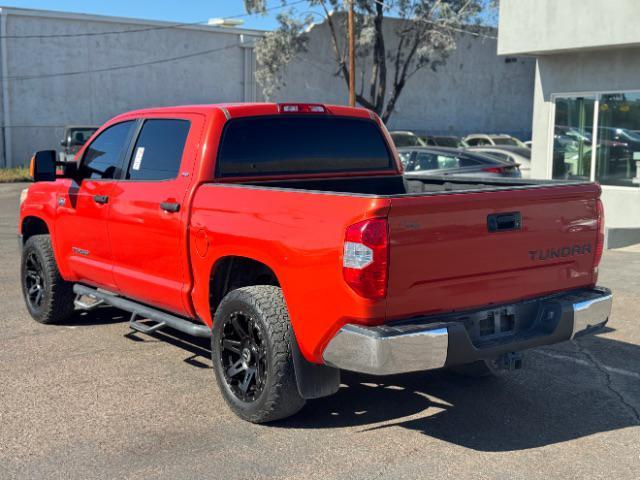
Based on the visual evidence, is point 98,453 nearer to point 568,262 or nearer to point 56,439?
point 56,439

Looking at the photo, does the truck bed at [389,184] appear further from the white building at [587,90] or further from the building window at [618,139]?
the building window at [618,139]

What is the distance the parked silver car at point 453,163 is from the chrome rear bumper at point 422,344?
397 inches

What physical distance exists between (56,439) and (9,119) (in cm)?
3079

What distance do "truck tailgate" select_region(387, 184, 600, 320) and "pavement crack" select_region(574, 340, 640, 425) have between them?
89cm

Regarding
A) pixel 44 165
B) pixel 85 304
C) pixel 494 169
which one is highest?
pixel 44 165

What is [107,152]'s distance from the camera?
22.2ft

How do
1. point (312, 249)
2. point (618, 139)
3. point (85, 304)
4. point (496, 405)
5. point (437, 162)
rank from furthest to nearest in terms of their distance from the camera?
1. point (437, 162)
2. point (618, 139)
3. point (85, 304)
4. point (496, 405)
5. point (312, 249)

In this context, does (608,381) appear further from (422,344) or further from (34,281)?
(34,281)

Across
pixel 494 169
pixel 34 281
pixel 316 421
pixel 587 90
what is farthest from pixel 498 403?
pixel 587 90

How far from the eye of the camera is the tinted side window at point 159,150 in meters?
5.84

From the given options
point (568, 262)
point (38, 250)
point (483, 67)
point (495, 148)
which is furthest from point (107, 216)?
point (483, 67)

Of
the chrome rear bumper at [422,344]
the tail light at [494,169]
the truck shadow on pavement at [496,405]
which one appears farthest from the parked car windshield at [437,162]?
the chrome rear bumper at [422,344]

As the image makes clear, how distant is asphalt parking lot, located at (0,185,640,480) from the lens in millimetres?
4445

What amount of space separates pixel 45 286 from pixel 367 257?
420 centimetres
